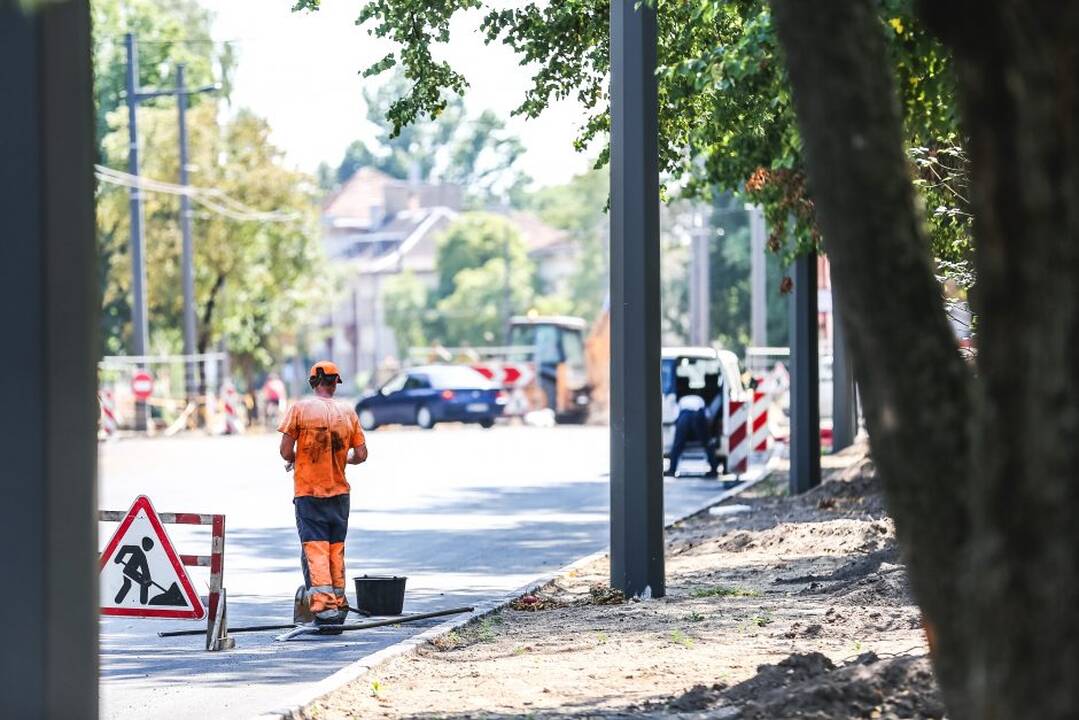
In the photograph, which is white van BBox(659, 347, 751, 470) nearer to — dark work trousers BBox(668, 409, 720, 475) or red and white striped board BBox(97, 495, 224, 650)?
dark work trousers BBox(668, 409, 720, 475)

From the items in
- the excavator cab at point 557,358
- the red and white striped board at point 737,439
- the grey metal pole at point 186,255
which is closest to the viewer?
the red and white striped board at point 737,439

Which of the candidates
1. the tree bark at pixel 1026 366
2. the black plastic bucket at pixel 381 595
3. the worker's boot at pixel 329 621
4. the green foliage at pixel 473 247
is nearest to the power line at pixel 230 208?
the black plastic bucket at pixel 381 595

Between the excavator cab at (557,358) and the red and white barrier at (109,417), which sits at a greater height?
the excavator cab at (557,358)

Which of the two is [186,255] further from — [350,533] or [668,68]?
[668,68]

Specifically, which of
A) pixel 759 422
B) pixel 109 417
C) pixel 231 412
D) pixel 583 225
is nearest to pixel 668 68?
pixel 759 422

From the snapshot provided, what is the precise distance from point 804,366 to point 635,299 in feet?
32.8

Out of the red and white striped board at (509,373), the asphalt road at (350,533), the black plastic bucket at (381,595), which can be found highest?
the red and white striped board at (509,373)

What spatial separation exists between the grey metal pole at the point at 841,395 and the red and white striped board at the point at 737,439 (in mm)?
1472

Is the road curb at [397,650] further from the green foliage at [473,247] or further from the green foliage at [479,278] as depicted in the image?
the green foliage at [473,247]

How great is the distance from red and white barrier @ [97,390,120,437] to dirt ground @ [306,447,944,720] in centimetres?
2872

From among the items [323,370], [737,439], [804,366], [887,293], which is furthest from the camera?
[737,439]

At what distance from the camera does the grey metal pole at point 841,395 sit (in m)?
26.6

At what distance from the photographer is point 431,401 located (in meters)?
47.6

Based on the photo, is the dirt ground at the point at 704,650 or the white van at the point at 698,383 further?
the white van at the point at 698,383
